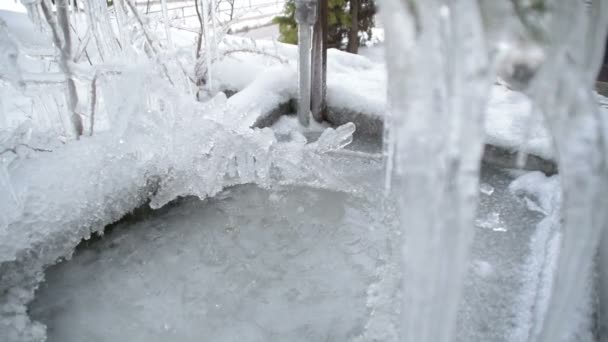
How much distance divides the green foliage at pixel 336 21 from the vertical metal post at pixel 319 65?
3916mm

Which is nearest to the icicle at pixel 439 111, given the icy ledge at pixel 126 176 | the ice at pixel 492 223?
the ice at pixel 492 223

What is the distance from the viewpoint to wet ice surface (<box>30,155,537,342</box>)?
1996 mm

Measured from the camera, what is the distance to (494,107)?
11.7ft

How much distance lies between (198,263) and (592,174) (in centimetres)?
186

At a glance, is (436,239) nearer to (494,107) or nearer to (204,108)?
(204,108)

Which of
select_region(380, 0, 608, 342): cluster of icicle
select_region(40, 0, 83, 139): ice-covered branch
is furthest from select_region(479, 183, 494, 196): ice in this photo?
select_region(40, 0, 83, 139): ice-covered branch

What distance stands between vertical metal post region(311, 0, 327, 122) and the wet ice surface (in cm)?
103

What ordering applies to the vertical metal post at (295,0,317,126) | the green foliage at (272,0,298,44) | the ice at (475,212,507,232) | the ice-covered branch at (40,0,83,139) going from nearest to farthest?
the ice at (475,212,507,232), the ice-covered branch at (40,0,83,139), the vertical metal post at (295,0,317,126), the green foliage at (272,0,298,44)

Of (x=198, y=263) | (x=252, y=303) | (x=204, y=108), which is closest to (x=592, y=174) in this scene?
(x=252, y=303)

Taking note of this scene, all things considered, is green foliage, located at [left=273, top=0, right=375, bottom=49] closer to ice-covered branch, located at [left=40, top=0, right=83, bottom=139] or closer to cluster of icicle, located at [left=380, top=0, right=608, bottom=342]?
ice-covered branch, located at [left=40, top=0, right=83, bottom=139]

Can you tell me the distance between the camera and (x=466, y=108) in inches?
35.7

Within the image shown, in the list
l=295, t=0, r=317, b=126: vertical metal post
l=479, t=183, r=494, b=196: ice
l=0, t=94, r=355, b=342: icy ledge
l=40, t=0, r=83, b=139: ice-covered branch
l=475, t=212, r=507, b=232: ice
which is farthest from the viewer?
l=295, t=0, r=317, b=126: vertical metal post

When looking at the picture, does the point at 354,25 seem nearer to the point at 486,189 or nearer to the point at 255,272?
the point at 486,189

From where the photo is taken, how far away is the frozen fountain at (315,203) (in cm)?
95
